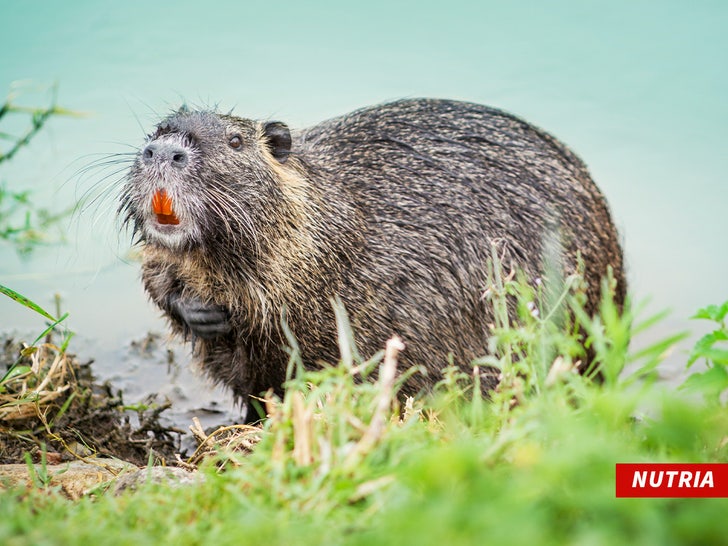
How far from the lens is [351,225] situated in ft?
15.9

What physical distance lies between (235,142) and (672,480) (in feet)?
9.92

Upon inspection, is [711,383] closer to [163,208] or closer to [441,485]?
[441,485]

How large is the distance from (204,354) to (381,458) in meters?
2.98

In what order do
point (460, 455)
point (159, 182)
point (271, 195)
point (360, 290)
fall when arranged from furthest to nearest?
point (360, 290)
point (271, 195)
point (159, 182)
point (460, 455)

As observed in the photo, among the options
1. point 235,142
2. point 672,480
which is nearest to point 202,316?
point 235,142

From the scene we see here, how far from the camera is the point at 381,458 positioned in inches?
82.7

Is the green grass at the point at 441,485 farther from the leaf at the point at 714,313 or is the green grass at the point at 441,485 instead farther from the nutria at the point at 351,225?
the nutria at the point at 351,225

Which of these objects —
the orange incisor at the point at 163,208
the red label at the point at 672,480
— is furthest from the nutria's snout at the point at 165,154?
the red label at the point at 672,480

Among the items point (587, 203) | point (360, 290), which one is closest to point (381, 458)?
point (360, 290)

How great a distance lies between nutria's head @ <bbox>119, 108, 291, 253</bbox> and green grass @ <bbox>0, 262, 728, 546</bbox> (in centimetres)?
188

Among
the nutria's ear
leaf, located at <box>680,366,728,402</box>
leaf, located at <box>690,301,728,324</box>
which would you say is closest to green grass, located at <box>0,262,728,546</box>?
leaf, located at <box>680,366,728,402</box>

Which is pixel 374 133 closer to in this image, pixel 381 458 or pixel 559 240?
pixel 559 240

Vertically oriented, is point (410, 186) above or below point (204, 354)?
above

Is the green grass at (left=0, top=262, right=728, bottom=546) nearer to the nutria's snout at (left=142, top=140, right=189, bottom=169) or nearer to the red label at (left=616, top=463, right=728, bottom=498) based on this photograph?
the red label at (left=616, top=463, right=728, bottom=498)
